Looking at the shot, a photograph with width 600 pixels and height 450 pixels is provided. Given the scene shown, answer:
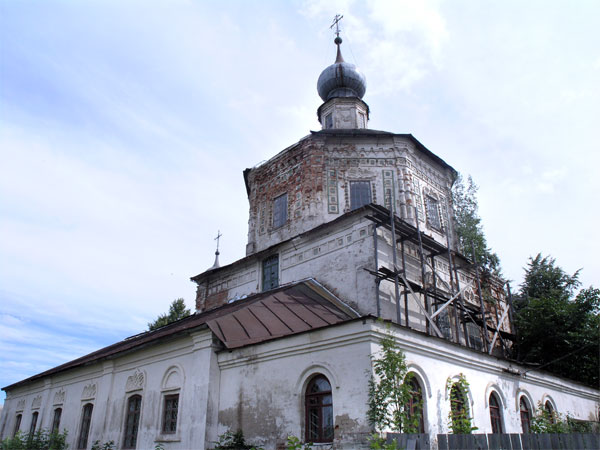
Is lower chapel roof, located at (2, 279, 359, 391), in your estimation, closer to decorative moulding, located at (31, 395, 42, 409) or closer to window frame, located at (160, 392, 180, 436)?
window frame, located at (160, 392, 180, 436)

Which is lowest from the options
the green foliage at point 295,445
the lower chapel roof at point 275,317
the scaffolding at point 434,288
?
the green foliage at point 295,445

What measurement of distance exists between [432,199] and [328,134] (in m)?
4.25

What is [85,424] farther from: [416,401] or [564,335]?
[564,335]

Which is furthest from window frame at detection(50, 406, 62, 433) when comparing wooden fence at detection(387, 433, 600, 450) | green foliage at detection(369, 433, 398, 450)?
wooden fence at detection(387, 433, 600, 450)

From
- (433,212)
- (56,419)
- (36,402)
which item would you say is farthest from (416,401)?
(36,402)

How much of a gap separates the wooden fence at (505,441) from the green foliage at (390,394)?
60cm

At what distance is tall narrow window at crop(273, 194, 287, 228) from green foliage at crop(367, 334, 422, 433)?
8.83 metres

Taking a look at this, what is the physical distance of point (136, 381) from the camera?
1226 cm

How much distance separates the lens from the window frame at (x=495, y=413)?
10375 mm

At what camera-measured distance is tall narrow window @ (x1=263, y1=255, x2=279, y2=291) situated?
15.1 metres

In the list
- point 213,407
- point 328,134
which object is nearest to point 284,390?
point 213,407

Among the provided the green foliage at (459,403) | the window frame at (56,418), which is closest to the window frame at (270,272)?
the green foliage at (459,403)

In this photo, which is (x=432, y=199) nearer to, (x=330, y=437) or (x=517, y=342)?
(x=517, y=342)

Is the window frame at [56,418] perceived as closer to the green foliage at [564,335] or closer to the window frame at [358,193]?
the window frame at [358,193]
